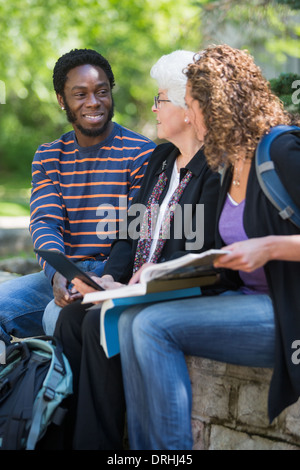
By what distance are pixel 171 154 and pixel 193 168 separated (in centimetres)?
27

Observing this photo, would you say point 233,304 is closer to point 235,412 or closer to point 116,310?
point 116,310

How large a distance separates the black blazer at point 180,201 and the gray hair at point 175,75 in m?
0.28

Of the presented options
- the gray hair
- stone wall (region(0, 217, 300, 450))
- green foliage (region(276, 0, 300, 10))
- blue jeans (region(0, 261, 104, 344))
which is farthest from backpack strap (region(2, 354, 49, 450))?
green foliage (region(276, 0, 300, 10))

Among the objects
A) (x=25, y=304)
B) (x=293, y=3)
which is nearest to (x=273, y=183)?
(x=25, y=304)

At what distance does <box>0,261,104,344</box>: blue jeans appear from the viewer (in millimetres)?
3398

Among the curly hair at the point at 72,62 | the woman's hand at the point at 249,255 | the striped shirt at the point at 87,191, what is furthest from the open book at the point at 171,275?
the curly hair at the point at 72,62

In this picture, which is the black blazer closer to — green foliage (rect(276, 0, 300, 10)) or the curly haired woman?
the curly haired woman

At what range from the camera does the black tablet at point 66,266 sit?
2498 millimetres

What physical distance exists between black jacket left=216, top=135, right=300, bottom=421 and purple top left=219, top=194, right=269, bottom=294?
6cm
